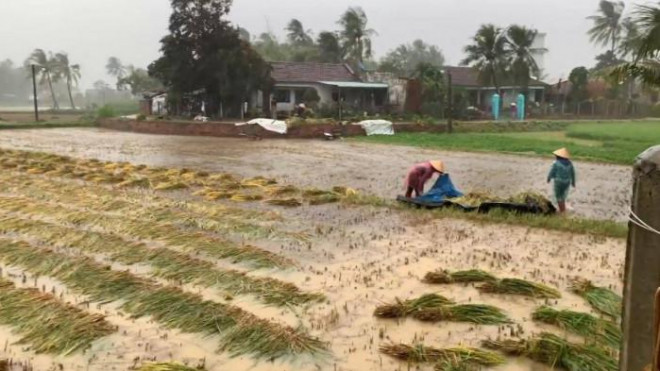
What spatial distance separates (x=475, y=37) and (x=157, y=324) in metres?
35.9

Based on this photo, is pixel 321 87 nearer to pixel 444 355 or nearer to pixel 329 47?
pixel 329 47

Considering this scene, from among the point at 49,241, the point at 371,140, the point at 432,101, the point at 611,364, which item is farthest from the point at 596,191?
the point at 432,101

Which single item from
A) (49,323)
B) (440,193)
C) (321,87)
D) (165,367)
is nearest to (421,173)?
(440,193)

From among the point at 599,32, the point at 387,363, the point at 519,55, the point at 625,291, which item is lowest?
the point at 387,363

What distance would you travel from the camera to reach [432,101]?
1308 inches

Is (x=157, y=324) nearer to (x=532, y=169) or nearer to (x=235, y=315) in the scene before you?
(x=235, y=315)

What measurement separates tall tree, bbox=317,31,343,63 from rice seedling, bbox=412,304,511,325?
→ 42.9 meters

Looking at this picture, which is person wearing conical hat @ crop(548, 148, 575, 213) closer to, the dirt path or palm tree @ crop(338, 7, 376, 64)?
the dirt path

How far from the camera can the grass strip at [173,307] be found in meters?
4.06

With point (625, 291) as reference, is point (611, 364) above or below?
below

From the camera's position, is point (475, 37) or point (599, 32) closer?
point (475, 37)

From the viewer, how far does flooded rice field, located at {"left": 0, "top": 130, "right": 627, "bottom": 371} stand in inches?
158

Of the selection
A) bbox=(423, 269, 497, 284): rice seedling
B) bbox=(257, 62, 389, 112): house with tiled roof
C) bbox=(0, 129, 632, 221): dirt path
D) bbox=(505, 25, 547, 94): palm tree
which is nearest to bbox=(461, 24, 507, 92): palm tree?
bbox=(505, 25, 547, 94): palm tree

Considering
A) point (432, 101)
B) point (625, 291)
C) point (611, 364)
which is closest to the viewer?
point (625, 291)
